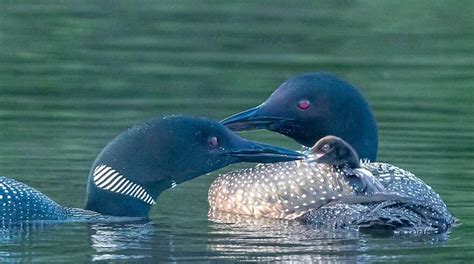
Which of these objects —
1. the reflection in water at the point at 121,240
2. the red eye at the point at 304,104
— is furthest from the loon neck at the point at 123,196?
the red eye at the point at 304,104

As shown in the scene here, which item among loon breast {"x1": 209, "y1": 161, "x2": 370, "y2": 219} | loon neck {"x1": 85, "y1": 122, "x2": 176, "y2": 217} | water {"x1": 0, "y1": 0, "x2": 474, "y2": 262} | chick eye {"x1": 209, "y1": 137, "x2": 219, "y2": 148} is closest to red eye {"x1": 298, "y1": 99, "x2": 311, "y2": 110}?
loon breast {"x1": 209, "y1": 161, "x2": 370, "y2": 219}

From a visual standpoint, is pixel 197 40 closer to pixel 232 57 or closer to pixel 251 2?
pixel 232 57

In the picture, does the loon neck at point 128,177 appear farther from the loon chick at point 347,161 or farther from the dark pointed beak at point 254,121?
the dark pointed beak at point 254,121

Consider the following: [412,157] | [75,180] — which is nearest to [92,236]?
[75,180]

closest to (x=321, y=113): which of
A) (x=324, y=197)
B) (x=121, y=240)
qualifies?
(x=324, y=197)

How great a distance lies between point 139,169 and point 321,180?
120 cm

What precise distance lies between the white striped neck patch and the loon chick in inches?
42.2

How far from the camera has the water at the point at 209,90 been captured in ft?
34.8

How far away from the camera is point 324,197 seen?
11484mm

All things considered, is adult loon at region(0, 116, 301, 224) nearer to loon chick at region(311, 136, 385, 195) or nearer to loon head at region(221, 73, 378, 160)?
loon chick at region(311, 136, 385, 195)

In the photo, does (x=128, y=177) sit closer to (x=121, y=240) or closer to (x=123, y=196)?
(x=123, y=196)

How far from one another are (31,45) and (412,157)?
596 cm

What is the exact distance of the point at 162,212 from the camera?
1164cm

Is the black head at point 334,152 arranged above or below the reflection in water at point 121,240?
above
